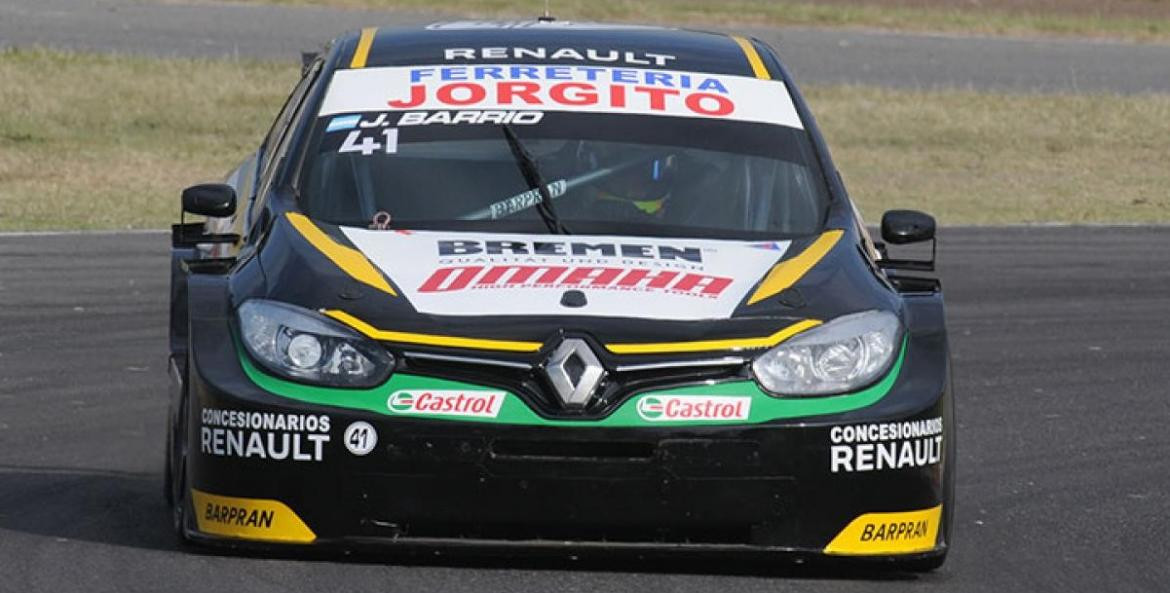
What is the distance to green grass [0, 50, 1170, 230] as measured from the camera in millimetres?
20323

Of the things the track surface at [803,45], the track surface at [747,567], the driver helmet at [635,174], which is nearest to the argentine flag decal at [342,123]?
the driver helmet at [635,174]

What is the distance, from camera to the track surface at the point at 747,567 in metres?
6.63

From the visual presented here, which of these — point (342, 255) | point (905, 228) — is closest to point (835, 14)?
point (905, 228)

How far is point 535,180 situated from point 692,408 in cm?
140

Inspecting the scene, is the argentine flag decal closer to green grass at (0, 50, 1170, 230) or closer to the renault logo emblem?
the renault logo emblem

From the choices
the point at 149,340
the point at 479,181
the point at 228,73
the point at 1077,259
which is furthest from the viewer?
the point at 228,73

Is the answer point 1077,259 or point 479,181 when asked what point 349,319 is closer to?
point 479,181

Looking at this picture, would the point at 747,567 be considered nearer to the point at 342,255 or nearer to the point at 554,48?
the point at 342,255

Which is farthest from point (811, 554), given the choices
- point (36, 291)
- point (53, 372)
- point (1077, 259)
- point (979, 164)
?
point (979, 164)

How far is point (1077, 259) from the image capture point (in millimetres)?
16219

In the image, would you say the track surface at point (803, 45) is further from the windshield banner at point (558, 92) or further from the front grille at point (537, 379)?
the front grille at point (537, 379)

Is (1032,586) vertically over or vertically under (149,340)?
over

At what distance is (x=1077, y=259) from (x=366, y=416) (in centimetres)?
1056

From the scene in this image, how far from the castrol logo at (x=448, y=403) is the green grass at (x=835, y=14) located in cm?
2577
